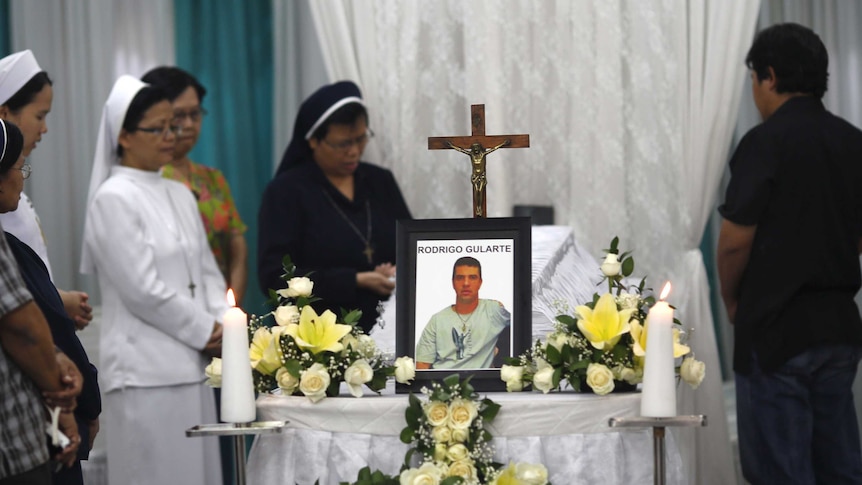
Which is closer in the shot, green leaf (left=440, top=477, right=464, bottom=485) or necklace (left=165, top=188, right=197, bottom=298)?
green leaf (left=440, top=477, right=464, bottom=485)

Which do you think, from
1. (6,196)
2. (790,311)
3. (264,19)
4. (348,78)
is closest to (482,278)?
(6,196)

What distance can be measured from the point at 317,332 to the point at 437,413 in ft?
0.96

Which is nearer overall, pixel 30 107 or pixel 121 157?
pixel 30 107

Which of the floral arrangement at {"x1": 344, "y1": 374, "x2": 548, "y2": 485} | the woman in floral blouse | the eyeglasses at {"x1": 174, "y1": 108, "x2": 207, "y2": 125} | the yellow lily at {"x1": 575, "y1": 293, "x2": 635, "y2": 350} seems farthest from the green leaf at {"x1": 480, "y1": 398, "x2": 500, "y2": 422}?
the eyeglasses at {"x1": 174, "y1": 108, "x2": 207, "y2": 125}

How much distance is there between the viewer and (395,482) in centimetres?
210

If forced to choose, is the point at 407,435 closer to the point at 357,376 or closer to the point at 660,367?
the point at 357,376

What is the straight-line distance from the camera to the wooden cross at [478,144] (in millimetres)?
2484

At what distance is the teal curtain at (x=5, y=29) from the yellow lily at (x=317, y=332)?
10.3ft

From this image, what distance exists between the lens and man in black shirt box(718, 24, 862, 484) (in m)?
3.28

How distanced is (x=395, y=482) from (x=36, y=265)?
39.1 inches

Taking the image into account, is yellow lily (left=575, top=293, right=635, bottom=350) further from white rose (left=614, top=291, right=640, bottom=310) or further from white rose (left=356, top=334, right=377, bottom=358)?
white rose (left=356, top=334, right=377, bottom=358)

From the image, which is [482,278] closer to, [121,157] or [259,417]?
[259,417]

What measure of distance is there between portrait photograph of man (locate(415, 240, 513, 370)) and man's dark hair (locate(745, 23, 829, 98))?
1.51 metres

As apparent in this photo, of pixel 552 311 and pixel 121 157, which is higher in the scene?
pixel 121 157
